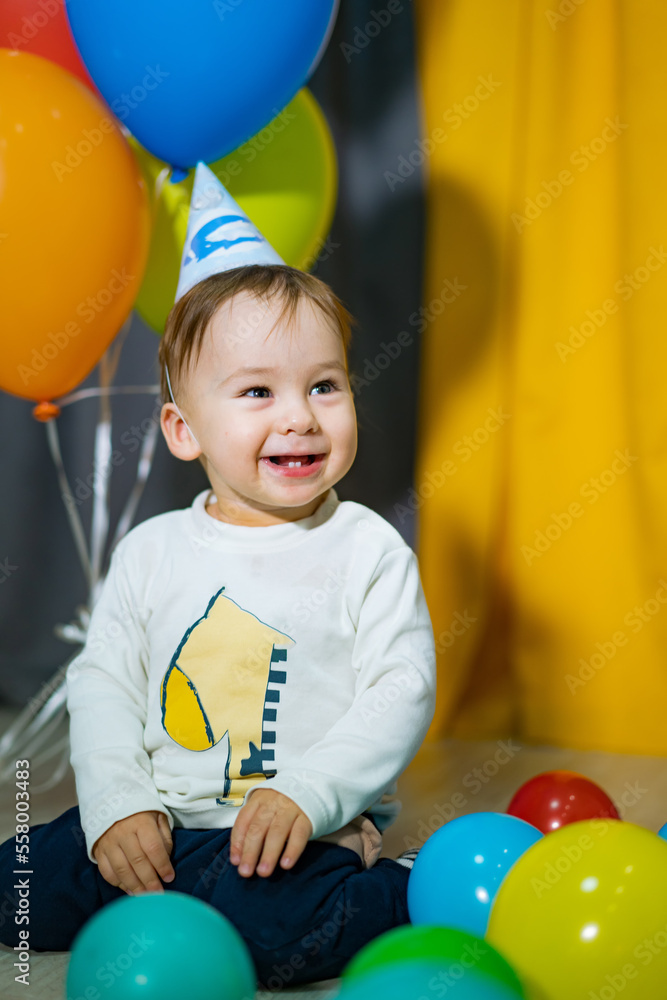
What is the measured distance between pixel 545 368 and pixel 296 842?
38.4 inches

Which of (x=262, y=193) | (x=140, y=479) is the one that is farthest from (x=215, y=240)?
(x=140, y=479)

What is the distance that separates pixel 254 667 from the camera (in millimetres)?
1083

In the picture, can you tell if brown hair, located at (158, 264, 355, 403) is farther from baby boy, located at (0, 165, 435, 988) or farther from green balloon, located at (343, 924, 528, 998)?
green balloon, located at (343, 924, 528, 998)

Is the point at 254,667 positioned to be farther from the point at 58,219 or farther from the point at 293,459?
the point at 58,219

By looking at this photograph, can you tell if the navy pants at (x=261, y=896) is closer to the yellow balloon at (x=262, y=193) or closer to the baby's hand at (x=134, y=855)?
the baby's hand at (x=134, y=855)

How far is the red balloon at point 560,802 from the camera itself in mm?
1163

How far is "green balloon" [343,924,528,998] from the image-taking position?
2.39ft

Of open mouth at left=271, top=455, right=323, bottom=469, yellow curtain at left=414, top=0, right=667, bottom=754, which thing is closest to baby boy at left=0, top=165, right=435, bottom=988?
open mouth at left=271, top=455, right=323, bottom=469

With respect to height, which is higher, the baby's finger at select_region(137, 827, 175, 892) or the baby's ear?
the baby's ear

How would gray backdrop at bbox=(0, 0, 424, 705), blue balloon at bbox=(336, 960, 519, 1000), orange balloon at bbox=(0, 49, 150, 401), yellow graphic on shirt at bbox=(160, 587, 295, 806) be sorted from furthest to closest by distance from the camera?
gray backdrop at bbox=(0, 0, 424, 705) → orange balloon at bbox=(0, 49, 150, 401) → yellow graphic on shirt at bbox=(160, 587, 295, 806) → blue balloon at bbox=(336, 960, 519, 1000)

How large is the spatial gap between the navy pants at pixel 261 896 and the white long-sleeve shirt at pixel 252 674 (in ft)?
0.14

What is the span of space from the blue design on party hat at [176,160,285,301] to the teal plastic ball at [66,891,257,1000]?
0.68 m

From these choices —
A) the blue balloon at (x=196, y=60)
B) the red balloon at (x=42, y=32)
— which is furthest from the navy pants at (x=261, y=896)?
the red balloon at (x=42, y=32)

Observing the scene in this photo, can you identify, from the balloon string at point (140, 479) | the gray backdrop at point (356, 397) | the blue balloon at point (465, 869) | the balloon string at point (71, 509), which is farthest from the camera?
the gray backdrop at point (356, 397)
